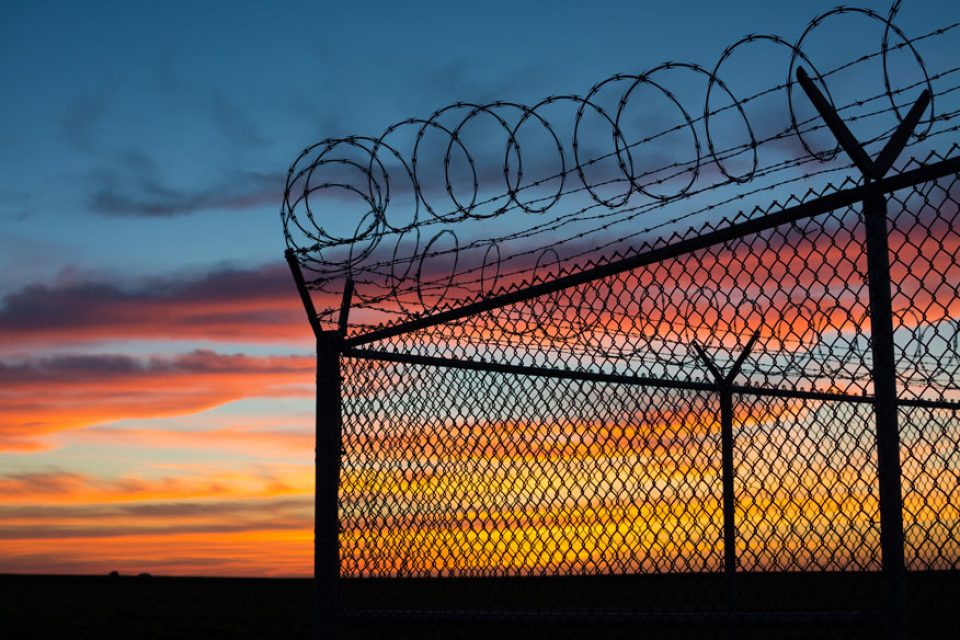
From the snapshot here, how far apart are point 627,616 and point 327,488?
2256mm

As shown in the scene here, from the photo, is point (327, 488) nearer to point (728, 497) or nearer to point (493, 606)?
point (493, 606)

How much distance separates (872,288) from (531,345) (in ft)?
9.57

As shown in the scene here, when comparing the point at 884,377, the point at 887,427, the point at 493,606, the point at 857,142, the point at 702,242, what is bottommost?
the point at 493,606

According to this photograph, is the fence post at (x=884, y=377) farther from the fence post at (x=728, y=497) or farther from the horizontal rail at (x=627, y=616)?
the fence post at (x=728, y=497)

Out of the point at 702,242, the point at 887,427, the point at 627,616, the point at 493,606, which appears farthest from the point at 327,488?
the point at 887,427

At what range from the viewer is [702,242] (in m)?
5.09

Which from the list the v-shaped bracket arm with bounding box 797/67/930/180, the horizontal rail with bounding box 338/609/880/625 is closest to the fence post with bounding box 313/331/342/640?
the horizontal rail with bounding box 338/609/880/625

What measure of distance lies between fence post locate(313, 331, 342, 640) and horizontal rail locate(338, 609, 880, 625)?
14 centimetres

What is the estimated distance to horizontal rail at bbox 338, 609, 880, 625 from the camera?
4.84 meters

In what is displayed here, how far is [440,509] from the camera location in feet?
22.6

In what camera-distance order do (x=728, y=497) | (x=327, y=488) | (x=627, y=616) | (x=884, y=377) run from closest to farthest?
(x=884, y=377), (x=627, y=616), (x=327, y=488), (x=728, y=497)

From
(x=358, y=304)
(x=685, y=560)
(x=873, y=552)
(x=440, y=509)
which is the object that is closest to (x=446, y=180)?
(x=358, y=304)

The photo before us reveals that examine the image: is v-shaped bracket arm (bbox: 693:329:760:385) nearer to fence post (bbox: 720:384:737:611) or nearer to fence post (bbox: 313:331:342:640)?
fence post (bbox: 720:384:737:611)

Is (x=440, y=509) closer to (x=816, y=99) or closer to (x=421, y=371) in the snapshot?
(x=421, y=371)
